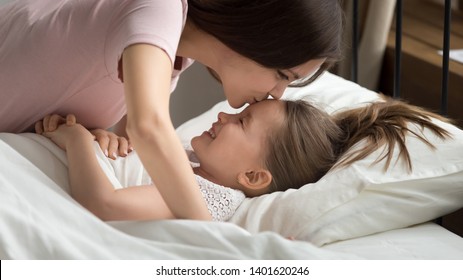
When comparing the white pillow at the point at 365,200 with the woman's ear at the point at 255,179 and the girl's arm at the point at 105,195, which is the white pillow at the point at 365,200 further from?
the girl's arm at the point at 105,195

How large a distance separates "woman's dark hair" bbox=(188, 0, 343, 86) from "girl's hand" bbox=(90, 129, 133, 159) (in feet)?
0.96

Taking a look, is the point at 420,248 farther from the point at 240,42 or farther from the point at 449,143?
the point at 240,42

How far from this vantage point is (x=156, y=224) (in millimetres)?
1222

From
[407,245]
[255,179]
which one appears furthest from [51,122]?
[407,245]

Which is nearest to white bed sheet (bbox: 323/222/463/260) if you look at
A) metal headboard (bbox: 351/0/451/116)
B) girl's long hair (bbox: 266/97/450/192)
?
girl's long hair (bbox: 266/97/450/192)

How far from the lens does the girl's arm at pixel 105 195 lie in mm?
1328

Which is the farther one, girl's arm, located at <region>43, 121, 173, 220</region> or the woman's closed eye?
the woman's closed eye

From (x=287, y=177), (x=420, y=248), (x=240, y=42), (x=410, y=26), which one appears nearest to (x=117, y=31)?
(x=240, y=42)

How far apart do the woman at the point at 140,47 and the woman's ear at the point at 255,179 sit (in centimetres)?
15

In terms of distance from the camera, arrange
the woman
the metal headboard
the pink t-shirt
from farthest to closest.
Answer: the metal headboard, the pink t-shirt, the woman

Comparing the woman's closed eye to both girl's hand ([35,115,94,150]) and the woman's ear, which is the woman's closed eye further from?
girl's hand ([35,115,94,150])

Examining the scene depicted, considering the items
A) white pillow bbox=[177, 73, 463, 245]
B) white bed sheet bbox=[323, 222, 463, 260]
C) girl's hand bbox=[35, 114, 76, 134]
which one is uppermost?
girl's hand bbox=[35, 114, 76, 134]

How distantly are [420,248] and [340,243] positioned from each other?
5.4 inches

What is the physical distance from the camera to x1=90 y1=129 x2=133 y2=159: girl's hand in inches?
61.1
